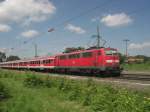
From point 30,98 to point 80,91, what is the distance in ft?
9.08

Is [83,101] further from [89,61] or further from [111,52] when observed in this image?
[89,61]

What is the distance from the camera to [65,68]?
40094mm

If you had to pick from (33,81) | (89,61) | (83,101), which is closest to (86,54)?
(89,61)

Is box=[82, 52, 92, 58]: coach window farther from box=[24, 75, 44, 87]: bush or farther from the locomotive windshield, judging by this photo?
box=[24, 75, 44, 87]: bush

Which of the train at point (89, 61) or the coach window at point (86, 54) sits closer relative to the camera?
the train at point (89, 61)

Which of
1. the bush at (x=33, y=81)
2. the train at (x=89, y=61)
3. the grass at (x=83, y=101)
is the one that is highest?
the train at (x=89, y=61)

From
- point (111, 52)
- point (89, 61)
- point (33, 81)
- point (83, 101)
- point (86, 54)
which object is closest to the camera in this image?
point (83, 101)

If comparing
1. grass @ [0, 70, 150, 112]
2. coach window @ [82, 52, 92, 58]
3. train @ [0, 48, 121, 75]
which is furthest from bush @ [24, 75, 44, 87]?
coach window @ [82, 52, 92, 58]

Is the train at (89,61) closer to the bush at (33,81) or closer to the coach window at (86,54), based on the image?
the coach window at (86,54)

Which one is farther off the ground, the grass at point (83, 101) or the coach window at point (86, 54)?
the coach window at point (86, 54)

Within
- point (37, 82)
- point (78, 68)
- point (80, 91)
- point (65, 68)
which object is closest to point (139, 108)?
point (80, 91)

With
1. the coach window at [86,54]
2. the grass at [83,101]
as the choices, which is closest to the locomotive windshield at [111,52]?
the coach window at [86,54]

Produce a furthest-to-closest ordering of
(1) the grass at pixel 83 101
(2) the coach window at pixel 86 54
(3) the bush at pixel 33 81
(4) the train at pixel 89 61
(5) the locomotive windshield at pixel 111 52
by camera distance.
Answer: (2) the coach window at pixel 86 54 < (5) the locomotive windshield at pixel 111 52 < (4) the train at pixel 89 61 < (3) the bush at pixel 33 81 < (1) the grass at pixel 83 101

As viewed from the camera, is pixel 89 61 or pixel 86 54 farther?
pixel 86 54
